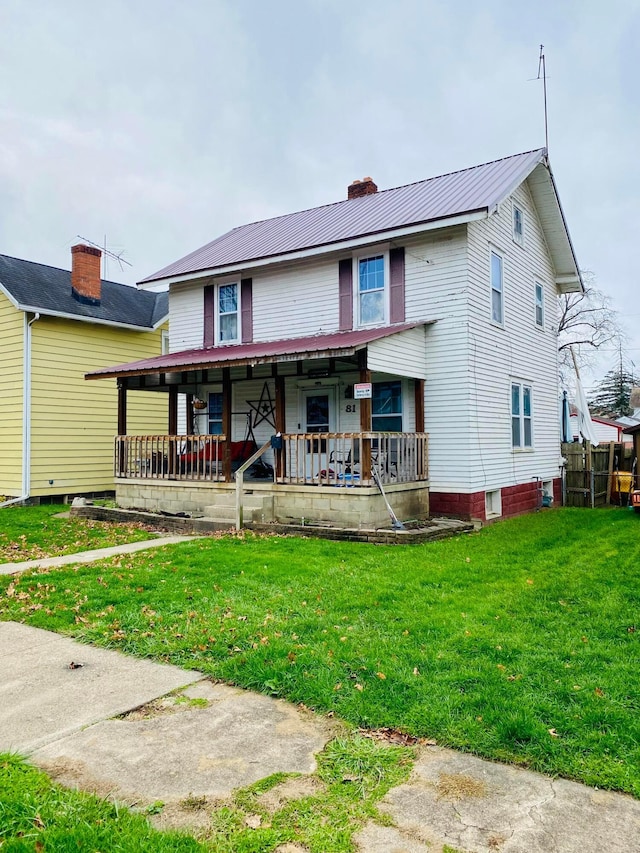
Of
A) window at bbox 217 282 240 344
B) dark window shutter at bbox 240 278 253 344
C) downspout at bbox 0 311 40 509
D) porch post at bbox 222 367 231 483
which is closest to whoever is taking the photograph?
porch post at bbox 222 367 231 483

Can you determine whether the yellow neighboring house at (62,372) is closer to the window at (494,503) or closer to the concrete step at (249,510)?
the concrete step at (249,510)

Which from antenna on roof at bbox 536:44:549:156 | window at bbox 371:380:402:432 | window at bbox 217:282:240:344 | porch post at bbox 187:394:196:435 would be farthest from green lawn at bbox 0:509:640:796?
antenna on roof at bbox 536:44:549:156

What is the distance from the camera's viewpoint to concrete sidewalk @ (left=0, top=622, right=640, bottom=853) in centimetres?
277

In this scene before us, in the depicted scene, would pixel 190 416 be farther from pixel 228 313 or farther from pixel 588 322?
pixel 588 322

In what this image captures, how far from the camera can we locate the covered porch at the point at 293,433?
11.3 m

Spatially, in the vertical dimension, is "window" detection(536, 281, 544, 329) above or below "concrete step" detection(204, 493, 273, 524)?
above

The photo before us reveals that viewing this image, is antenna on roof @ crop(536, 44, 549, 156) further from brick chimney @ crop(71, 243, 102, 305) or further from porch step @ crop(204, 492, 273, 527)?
brick chimney @ crop(71, 243, 102, 305)

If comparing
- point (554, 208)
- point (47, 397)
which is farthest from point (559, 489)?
point (47, 397)

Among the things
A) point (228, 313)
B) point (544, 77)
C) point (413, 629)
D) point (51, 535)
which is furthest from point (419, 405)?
point (544, 77)

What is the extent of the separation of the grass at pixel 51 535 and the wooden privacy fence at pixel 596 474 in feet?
40.3

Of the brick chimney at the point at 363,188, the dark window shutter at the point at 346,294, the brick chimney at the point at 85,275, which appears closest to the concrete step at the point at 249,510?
the dark window shutter at the point at 346,294

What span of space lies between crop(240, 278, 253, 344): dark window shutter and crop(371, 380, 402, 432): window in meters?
3.76

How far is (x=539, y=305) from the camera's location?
17484 millimetres

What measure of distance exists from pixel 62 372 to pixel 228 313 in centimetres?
539
